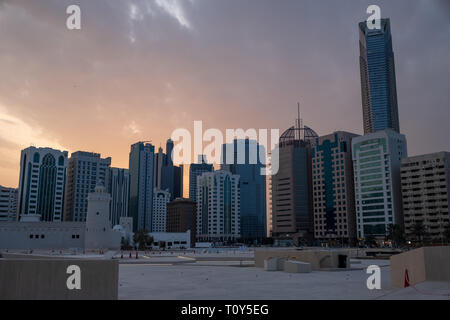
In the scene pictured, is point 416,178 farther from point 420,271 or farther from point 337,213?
point 420,271

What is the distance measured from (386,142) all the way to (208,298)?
148m

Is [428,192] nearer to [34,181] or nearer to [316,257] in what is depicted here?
[316,257]

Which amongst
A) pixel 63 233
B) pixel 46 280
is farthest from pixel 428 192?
pixel 46 280

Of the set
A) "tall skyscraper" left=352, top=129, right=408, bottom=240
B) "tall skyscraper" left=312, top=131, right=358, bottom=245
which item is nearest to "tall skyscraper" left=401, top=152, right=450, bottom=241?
"tall skyscraper" left=352, top=129, right=408, bottom=240

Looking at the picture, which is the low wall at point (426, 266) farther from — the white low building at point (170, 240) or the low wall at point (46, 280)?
the white low building at point (170, 240)

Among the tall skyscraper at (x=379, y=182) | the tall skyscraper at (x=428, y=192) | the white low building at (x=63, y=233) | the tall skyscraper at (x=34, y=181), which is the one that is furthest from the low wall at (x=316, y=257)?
the tall skyscraper at (x=34, y=181)

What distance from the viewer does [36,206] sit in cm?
19500

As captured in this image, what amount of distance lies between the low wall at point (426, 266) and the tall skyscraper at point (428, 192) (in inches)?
4902

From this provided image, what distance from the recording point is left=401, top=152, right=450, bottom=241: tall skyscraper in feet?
449

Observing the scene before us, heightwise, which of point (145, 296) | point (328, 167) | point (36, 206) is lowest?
point (145, 296)

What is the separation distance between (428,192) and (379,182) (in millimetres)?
17225

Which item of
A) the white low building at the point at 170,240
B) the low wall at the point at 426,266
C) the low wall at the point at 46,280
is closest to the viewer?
the low wall at the point at 46,280

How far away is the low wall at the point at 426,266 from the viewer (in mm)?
21344
